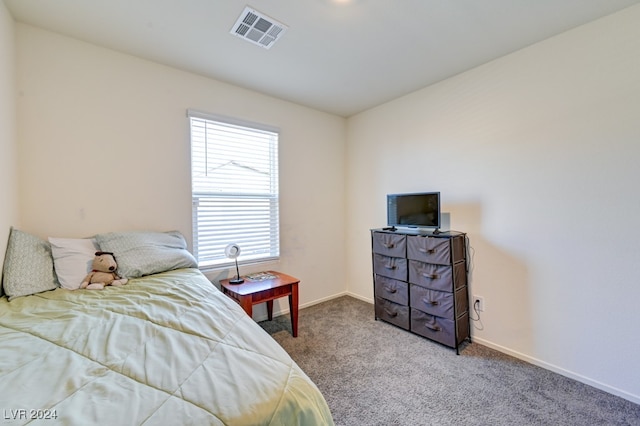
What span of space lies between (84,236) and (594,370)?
12.5 feet

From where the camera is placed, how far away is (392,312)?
2748mm

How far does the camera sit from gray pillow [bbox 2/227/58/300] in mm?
1500

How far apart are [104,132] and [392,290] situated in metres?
2.89

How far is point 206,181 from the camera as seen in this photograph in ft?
8.57

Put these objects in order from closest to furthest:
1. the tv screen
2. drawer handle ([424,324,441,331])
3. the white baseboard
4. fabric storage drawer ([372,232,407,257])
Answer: the white baseboard, drawer handle ([424,324,441,331]), the tv screen, fabric storage drawer ([372,232,407,257])

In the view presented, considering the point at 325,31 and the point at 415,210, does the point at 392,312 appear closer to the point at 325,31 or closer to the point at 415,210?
the point at 415,210

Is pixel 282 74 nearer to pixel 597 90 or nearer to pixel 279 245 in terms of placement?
pixel 279 245

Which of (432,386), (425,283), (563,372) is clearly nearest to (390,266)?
(425,283)

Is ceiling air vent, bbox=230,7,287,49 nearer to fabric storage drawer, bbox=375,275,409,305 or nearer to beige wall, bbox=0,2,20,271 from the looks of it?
beige wall, bbox=0,2,20,271

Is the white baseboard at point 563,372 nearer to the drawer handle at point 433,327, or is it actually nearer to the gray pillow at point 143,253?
the drawer handle at point 433,327

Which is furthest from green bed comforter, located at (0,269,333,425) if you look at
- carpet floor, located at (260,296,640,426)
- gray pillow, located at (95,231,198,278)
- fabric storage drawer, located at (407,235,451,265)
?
fabric storage drawer, located at (407,235,451,265)

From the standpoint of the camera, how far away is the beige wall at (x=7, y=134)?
157 centimetres

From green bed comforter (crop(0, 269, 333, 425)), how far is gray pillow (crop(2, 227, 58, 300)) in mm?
229

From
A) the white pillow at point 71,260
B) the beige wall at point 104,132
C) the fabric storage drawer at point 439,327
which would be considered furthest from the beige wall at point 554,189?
the white pillow at point 71,260
